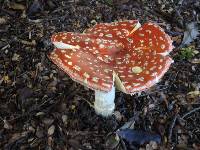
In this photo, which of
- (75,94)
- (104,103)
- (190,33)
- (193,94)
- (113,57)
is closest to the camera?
(113,57)

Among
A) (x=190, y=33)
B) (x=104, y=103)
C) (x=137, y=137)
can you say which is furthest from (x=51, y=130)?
(x=190, y=33)

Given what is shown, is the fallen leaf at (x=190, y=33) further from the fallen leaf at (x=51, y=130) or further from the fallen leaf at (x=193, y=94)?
the fallen leaf at (x=51, y=130)

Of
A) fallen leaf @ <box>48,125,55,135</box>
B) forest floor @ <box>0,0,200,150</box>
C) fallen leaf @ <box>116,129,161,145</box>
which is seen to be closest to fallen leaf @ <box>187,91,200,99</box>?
forest floor @ <box>0,0,200,150</box>

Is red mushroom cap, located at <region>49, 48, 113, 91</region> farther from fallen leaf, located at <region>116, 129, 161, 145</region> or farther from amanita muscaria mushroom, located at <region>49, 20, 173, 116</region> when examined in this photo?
fallen leaf, located at <region>116, 129, 161, 145</region>

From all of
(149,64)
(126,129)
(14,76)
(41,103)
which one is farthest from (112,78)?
(14,76)

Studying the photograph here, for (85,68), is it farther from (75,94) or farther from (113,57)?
(75,94)

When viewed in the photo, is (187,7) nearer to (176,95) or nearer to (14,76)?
(176,95)

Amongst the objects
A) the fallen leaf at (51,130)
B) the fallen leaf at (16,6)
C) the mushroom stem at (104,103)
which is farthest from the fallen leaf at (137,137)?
the fallen leaf at (16,6)
